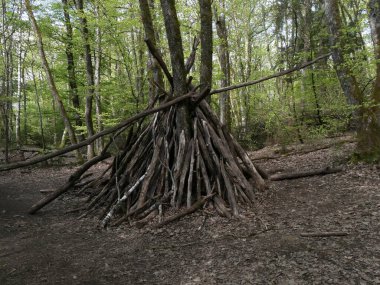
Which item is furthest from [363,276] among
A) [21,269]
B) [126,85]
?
[126,85]

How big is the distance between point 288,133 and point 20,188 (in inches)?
349

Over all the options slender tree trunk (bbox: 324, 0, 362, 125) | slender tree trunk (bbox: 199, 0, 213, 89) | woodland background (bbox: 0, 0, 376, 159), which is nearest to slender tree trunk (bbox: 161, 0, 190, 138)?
slender tree trunk (bbox: 199, 0, 213, 89)

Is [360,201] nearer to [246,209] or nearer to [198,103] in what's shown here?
[246,209]

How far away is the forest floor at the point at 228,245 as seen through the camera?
3025 millimetres

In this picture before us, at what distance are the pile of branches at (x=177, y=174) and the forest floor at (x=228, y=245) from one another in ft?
1.06

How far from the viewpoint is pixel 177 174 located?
5.30 metres

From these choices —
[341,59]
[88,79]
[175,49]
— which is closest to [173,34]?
[175,49]

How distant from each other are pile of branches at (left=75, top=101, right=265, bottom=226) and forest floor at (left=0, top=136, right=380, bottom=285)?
32 cm

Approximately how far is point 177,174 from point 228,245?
1875 mm

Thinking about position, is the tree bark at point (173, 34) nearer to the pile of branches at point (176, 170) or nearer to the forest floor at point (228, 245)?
the pile of branches at point (176, 170)

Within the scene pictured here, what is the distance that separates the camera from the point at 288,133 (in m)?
10.5

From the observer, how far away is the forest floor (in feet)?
9.93

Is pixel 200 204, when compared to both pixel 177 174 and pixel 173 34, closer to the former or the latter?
pixel 177 174

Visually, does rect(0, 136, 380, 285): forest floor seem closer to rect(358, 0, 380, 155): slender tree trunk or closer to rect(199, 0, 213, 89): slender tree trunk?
rect(358, 0, 380, 155): slender tree trunk
